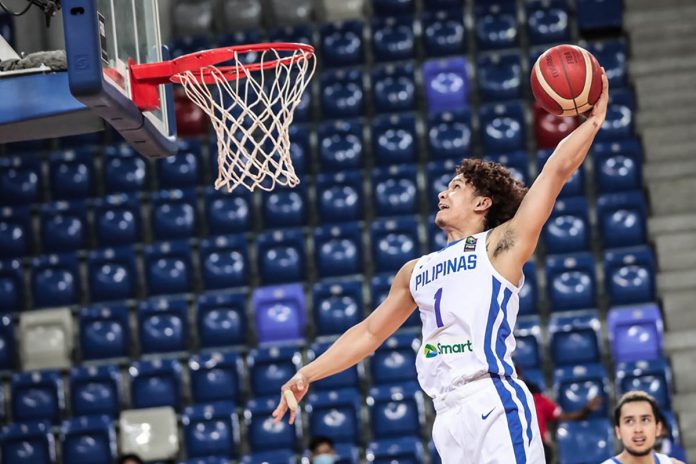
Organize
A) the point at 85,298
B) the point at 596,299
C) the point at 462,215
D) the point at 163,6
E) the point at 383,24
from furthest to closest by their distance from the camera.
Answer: the point at 163,6 < the point at 383,24 < the point at 85,298 < the point at 596,299 < the point at 462,215

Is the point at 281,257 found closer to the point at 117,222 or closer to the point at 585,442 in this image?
the point at 117,222

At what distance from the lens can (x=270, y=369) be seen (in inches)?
368

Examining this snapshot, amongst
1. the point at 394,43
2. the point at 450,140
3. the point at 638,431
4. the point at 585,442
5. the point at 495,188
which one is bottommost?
the point at 585,442

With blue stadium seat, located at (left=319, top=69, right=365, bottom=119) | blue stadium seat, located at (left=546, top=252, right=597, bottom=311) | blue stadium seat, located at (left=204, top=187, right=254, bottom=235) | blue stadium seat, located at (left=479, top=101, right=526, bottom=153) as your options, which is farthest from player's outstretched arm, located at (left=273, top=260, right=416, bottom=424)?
blue stadium seat, located at (left=319, top=69, right=365, bottom=119)

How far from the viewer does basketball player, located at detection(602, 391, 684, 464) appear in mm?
5520

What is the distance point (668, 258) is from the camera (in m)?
10.1

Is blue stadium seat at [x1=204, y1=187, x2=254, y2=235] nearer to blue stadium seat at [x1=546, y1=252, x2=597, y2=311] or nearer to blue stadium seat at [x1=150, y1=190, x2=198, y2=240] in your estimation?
blue stadium seat at [x1=150, y1=190, x2=198, y2=240]

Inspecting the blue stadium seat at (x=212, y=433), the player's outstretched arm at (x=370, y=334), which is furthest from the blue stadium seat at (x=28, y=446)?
the player's outstretched arm at (x=370, y=334)

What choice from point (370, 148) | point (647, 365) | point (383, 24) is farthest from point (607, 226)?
point (383, 24)

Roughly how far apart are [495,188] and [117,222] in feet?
22.0

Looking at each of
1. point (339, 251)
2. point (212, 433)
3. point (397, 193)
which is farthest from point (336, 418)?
point (397, 193)

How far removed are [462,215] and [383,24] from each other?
7.81 meters

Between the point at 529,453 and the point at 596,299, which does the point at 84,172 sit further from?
the point at 529,453

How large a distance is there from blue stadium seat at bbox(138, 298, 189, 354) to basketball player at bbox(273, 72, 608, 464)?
5650 millimetres
